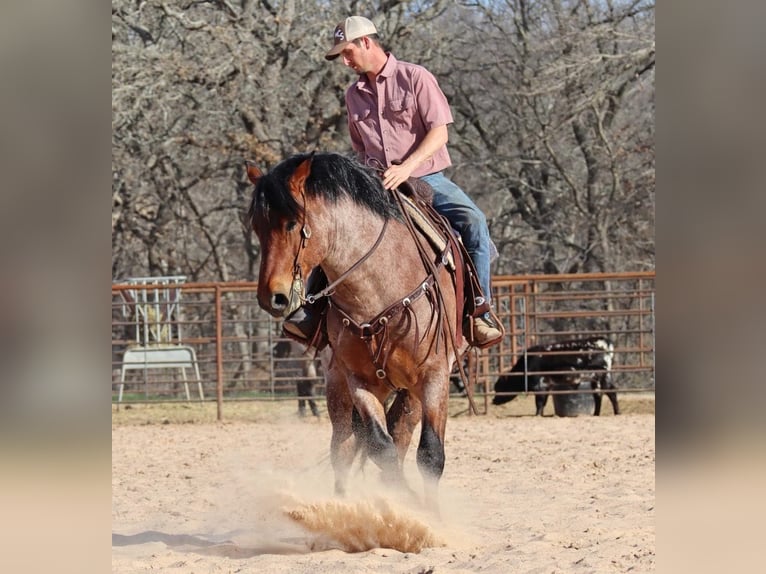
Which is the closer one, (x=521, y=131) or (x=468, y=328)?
(x=468, y=328)

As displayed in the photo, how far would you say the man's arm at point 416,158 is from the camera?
4492mm

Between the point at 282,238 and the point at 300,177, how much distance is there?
12.2 inches

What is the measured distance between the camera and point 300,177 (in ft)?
13.5

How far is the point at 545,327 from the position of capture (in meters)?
19.3

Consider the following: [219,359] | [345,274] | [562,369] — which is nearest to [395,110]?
[345,274]

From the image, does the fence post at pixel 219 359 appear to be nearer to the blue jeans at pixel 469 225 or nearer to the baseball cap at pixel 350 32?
the blue jeans at pixel 469 225

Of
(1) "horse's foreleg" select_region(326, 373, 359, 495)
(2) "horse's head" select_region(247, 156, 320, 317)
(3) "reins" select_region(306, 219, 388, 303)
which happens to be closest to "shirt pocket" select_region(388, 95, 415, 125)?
(3) "reins" select_region(306, 219, 388, 303)

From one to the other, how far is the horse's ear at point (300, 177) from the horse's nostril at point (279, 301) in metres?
0.45

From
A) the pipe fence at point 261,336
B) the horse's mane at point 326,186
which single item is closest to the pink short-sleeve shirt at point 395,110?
the horse's mane at point 326,186

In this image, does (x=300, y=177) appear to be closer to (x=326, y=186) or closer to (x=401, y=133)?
(x=326, y=186)

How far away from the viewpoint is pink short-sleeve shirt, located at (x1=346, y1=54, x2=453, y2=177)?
477 cm
